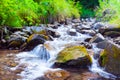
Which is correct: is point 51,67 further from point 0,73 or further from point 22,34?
point 22,34

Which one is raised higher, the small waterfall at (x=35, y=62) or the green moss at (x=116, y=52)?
the green moss at (x=116, y=52)

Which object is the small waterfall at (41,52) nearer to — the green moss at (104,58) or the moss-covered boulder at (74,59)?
the moss-covered boulder at (74,59)

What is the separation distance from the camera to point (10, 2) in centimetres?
933

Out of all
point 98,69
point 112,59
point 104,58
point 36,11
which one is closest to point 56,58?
point 98,69

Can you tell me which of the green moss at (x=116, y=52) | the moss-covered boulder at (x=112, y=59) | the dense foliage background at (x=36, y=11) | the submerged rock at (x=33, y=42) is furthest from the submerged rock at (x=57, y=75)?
the dense foliage background at (x=36, y=11)

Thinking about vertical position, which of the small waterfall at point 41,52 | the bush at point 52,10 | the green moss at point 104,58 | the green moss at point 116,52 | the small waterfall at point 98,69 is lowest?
the small waterfall at point 98,69

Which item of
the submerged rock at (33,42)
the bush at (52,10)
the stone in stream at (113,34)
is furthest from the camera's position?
the bush at (52,10)

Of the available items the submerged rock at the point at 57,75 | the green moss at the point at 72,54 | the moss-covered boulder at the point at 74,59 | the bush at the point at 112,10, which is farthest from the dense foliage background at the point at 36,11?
the submerged rock at the point at 57,75

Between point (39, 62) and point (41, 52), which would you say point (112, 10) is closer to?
point (41, 52)

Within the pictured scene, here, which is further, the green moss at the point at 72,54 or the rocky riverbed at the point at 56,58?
the green moss at the point at 72,54

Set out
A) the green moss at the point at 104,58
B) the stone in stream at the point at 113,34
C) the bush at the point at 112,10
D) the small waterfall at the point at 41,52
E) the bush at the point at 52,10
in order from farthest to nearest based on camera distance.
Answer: the bush at the point at 52,10, the bush at the point at 112,10, the stone in stream at the point at 113,34, the small waterfall at the point at 41,52, the green moss at the point at 104,58

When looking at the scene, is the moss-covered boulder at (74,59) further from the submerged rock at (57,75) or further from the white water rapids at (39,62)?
the submerged rock at (57,75)

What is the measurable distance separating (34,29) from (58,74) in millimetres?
5222

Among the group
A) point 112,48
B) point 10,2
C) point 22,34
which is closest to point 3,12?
point 10,2
